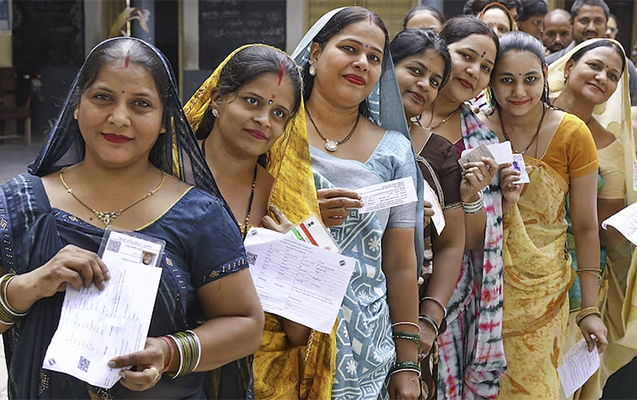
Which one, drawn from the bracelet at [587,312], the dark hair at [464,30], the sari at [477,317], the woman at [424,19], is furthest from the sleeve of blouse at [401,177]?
the woman at [424,19]

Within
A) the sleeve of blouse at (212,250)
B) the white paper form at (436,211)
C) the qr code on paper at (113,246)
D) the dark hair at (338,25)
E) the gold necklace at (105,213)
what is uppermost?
the dark hair at (338,25)

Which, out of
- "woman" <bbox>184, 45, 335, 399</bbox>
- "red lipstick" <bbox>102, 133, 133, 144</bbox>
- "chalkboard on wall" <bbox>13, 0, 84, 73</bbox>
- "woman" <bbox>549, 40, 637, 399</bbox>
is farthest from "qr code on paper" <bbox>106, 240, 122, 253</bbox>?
"chalkboard on wall" <bbox>13, 0, 84, 73</bbox>

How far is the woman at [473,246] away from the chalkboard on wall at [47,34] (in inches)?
443

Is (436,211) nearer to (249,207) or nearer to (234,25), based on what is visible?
(249,207)

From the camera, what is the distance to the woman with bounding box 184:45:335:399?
1.95 meters

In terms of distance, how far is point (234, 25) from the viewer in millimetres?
11031

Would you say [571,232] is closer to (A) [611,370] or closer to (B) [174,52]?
(A) [611,370]

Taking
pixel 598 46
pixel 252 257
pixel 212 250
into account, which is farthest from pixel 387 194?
pixel 598 46

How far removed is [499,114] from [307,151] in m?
1.22

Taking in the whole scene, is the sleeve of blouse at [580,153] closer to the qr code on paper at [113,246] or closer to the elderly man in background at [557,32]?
the qr code on paper at [113,246]

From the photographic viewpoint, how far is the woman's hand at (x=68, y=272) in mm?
1448

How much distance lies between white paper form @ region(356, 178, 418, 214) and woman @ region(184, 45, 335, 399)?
18cm

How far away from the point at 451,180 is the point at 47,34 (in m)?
12.3

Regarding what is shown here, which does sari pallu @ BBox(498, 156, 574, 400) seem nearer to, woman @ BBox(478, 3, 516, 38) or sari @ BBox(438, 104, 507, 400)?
sari @ BBox(438, 104, 507, 400)
